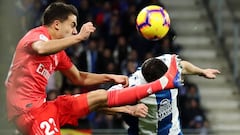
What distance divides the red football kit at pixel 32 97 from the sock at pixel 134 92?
0.88 feet

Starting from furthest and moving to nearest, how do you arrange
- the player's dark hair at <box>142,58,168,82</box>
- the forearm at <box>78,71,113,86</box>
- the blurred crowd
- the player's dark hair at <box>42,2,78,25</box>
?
1. the blurred crowd
2. the forearm at <box>78,71,113,86</box>
3. the player's dark hair at <box>142,58,168,82</box>
4. the player's dark hair at <box>42,2,78,25</box>

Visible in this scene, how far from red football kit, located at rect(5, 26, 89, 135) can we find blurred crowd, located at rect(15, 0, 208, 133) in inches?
187

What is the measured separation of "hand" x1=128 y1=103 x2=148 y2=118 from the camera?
7.97 meters

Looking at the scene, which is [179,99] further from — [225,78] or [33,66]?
[33,66]

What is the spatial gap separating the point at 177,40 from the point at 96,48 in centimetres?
255

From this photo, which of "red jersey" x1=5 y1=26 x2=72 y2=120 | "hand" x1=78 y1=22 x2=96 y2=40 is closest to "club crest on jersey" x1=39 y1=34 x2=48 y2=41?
"red jersey" x1=5 y1=26 x2=72 y2=120

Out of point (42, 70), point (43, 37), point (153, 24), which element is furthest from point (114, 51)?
point (43, 37)

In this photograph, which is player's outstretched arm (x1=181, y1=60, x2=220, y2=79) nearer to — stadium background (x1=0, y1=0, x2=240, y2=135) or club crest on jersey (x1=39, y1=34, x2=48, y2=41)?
club crest on jersey (x1=39, y1=34, x2=48, y2=41)

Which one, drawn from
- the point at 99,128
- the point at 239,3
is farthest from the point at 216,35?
the point at 99,128

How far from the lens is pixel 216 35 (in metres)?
16.7

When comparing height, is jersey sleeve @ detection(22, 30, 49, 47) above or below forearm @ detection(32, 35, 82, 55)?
above

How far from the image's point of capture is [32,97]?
785 cm

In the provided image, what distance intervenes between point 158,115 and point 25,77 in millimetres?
1389

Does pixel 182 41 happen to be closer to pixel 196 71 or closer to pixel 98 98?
pixel 196 71
